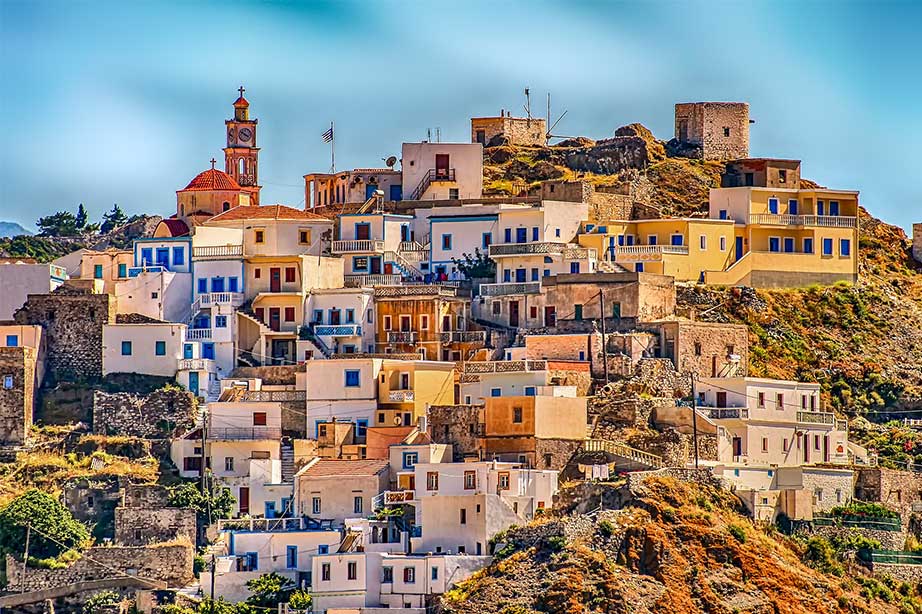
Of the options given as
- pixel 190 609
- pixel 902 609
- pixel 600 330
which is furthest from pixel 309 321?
pixel 902 609

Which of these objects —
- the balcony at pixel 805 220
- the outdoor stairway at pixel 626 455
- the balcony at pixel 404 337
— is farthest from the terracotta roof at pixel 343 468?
the balcony at pixel 805 220

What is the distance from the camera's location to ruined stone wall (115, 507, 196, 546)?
75.2 metres

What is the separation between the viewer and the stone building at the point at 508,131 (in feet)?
349

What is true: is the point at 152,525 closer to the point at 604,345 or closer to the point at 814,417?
the point at 604,345

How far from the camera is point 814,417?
81688mm

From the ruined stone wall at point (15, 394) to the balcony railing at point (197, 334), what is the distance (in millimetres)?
5771

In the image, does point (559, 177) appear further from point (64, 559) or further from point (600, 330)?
point (64, 559)

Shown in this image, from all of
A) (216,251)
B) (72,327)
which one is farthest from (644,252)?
(72,327)

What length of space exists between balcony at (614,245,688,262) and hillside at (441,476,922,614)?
17.3m

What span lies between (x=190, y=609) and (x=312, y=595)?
382cm

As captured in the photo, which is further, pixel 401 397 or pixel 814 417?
pixel 814 417

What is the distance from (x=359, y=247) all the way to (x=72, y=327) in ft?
42.1

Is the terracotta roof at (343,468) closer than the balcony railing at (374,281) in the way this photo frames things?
Yes

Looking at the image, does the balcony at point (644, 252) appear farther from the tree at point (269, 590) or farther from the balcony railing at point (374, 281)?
the tree at point (269, 590)
